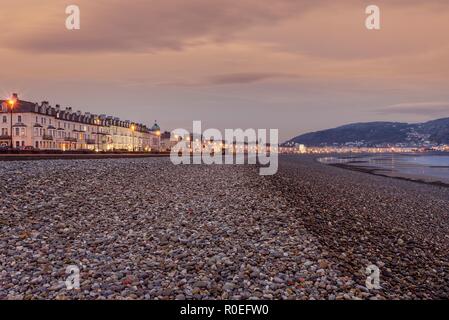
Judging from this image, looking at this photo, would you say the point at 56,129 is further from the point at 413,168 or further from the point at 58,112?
the point at 413,168

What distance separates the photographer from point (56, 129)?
99812 mm

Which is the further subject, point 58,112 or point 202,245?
point 58,112

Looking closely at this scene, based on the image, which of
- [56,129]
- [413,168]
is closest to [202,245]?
[413,168]

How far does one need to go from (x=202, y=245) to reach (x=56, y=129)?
329 feet

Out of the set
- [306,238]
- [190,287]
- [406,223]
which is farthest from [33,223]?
[406,223]

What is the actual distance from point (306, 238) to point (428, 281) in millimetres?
4009

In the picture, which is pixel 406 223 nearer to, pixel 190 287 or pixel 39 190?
pixel 190 287

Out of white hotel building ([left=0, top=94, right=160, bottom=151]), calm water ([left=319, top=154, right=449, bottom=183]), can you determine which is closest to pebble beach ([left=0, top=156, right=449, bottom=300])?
calm water ([left=319, top=154, right=449, bottom=183])

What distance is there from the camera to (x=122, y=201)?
723 inches

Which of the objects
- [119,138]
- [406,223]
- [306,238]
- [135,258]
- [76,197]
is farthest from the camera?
[119,138]

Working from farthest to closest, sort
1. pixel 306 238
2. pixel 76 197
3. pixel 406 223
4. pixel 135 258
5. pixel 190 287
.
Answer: pixel 406 223, pixel 76 197, pixel 306 238, pixel 135 258, pixel 190 287

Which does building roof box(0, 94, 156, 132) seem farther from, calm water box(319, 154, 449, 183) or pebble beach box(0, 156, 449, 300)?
calm water box(319, 154, 449, 183)

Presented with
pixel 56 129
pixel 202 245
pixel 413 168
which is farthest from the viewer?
pixel 56 129

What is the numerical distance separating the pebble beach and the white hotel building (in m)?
64.6
